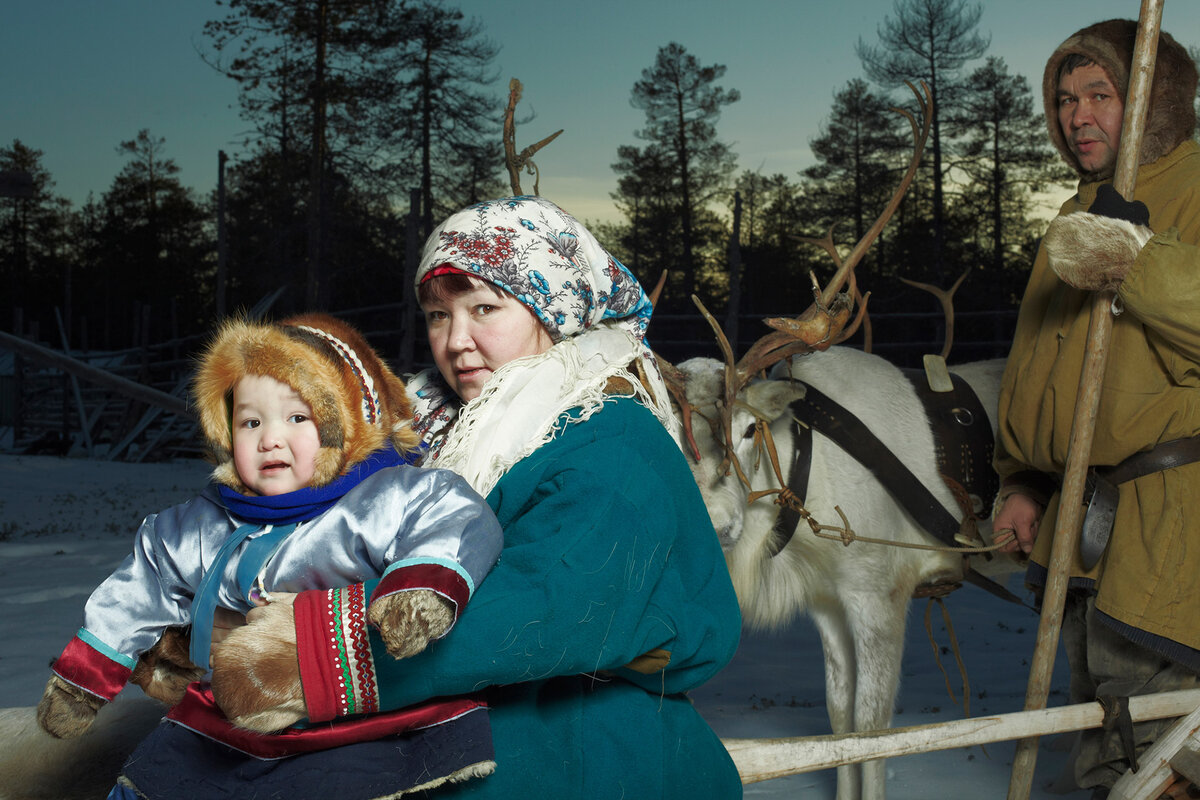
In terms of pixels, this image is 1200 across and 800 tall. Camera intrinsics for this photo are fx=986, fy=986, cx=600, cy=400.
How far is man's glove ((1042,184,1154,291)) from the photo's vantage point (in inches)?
80.4

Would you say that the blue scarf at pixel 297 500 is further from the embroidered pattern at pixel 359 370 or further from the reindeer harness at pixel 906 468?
the reindeer harness at pixel 906 468

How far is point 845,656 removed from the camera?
11.6 ft

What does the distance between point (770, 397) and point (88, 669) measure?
2.28 m

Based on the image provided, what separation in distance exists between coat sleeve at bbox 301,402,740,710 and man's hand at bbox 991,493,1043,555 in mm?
1465

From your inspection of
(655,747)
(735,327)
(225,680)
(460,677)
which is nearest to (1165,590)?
(655,747)

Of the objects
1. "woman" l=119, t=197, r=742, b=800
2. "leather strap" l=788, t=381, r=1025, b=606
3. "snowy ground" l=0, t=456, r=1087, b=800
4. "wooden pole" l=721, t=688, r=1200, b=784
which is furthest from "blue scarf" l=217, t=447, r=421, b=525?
"snowy ground" l=0, t=456, r=1087, b=800

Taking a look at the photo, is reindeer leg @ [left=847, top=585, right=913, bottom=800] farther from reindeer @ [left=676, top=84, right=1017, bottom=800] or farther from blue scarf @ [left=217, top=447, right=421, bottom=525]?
blue scarf @ [left=217, top=447, right=421, bottom=525]

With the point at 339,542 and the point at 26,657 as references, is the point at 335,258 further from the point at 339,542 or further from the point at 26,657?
the point at 339,542

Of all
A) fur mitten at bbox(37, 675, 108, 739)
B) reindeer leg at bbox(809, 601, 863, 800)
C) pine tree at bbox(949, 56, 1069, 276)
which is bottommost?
reindeer leg at bbox(809, 601, 863, 800)

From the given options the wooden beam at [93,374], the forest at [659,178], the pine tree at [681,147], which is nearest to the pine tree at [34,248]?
the forest at [659,178]

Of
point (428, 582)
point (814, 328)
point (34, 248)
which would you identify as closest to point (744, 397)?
point (814, 328)

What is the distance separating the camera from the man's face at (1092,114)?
2338mm

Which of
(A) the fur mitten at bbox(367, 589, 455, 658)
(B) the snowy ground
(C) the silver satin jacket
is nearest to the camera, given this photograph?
(A) the fur mitten at bbox(367, 589, 455, 658)

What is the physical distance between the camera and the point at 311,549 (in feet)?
4.73
